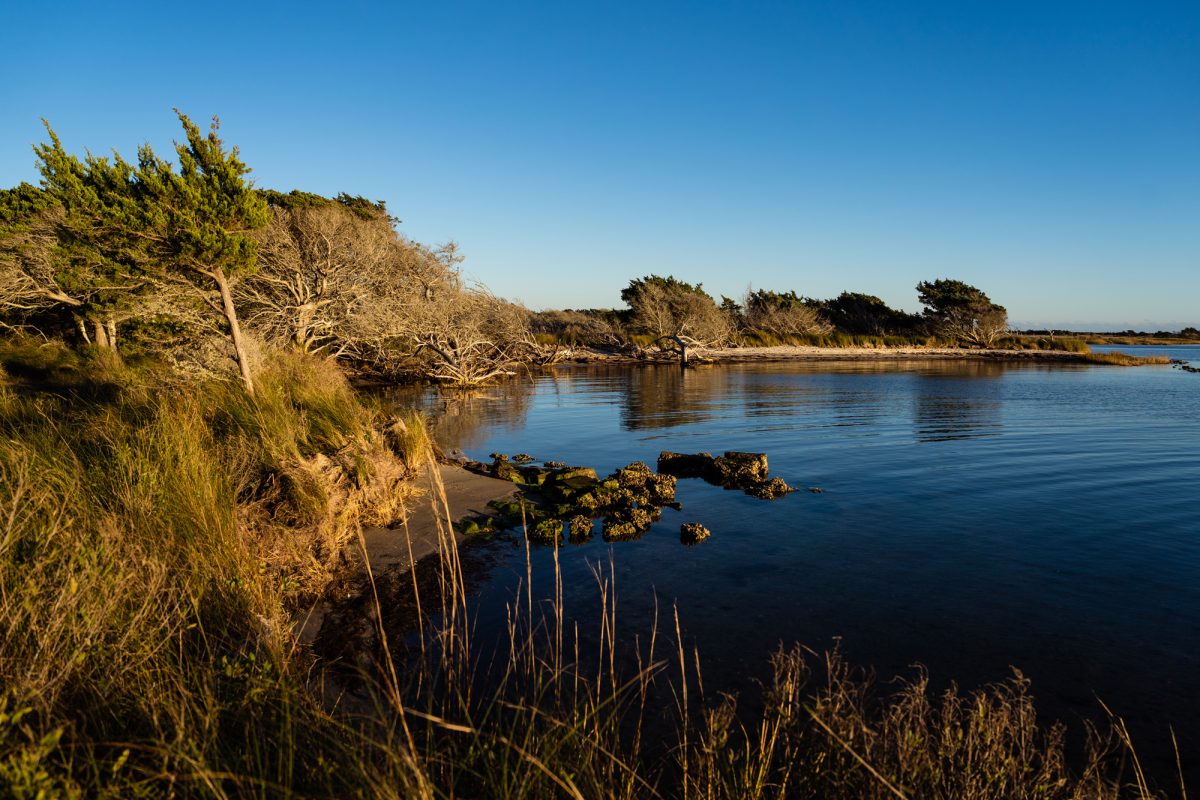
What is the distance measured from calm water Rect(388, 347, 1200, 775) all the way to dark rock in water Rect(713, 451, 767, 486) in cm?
68

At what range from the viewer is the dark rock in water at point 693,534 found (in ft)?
35.5

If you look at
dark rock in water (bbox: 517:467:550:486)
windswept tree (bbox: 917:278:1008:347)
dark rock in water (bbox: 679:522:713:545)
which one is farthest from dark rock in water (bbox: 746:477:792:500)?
windswept tree (bbox: 917:278:1008:347)

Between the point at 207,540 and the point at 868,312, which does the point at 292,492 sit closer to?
the point at 207,540

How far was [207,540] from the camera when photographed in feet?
19.5

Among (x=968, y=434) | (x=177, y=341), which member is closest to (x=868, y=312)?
(x=968, y=434)

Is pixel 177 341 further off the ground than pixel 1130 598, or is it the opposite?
pixel 177 341

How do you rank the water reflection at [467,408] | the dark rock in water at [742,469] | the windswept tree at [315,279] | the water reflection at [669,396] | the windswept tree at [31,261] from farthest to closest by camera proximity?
the windswept tree at [315,279], the water reflection at [669,396], the windswept tree at [31,261], the water reflection at [467,408], the dark rock in water at [742,469]

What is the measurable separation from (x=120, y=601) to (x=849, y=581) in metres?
8.75

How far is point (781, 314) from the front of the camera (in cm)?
8456

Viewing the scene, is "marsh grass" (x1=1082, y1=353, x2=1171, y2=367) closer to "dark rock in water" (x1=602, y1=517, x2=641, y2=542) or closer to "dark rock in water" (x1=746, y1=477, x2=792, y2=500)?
"dark rock in water" (x1=746, y1=477, x2=792, y2=500)

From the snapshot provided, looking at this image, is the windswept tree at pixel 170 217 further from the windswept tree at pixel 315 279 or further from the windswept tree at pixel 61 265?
the windswept tree at pixel 315 279

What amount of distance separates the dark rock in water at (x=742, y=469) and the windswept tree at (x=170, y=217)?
11.2 metres

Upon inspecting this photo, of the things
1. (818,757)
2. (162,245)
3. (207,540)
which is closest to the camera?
(818,757)

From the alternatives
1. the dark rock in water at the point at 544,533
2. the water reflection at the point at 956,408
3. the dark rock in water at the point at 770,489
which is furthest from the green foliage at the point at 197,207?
the water reflection at the point at 956,408
